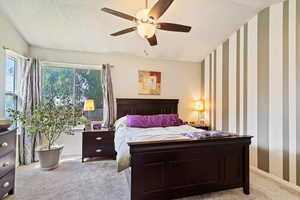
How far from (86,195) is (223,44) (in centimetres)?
421

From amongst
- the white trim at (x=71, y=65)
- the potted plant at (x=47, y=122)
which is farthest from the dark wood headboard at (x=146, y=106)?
the potted plant at (x=47, y=122)

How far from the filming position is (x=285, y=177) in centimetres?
263

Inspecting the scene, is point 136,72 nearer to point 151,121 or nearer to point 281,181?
point 151,121

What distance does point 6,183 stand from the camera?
6.91 ft

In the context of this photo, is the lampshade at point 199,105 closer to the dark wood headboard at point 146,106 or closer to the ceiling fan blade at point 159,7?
the dark wood headboard at point 146,106

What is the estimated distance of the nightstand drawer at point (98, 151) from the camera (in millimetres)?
3527

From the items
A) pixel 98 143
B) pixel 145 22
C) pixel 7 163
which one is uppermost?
pixel 145 22

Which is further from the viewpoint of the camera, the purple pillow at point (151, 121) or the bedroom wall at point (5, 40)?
the purple pillow at point (151, 121)

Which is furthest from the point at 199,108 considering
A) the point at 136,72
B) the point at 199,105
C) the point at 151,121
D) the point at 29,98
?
the point at 29,98

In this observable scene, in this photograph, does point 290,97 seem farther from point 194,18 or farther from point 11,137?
point 11,137

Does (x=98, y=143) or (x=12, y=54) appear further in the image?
(x=98, y=143)

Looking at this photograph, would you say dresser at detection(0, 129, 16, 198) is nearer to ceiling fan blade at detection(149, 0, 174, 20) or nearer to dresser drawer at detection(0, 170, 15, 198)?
dresser drawer at detection(0, 170, 15, 198)

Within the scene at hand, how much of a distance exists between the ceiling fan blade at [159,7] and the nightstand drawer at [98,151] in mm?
2805

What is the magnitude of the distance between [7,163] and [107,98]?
2.21m
